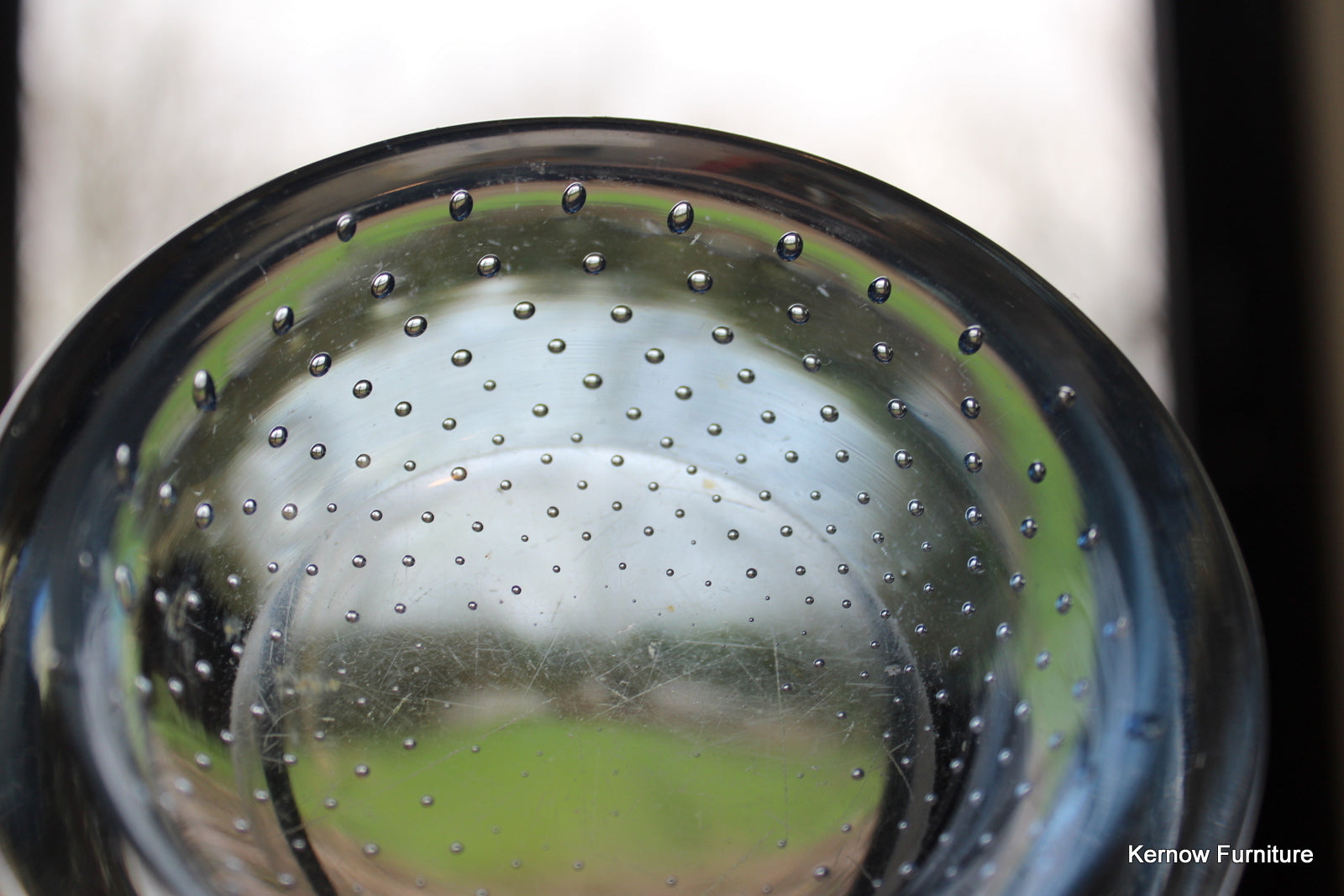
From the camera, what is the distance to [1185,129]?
485mm

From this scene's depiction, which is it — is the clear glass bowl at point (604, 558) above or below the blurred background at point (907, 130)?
below

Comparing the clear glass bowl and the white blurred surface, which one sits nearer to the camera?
the clear glass bowl

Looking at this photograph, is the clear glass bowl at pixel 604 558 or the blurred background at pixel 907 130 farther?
the blurred background at pixel 907 130

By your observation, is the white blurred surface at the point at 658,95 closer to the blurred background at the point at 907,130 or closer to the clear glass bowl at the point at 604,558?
the blurred background at the point at 907,130

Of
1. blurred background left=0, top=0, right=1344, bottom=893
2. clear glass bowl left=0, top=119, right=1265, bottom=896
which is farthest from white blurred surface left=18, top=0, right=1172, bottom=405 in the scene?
clear glass bowl left=0, top=119, right=1265, bottom=896

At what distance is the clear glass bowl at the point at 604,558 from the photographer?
242mm

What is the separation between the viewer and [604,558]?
0.28 m

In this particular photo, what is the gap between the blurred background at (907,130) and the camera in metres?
0.48

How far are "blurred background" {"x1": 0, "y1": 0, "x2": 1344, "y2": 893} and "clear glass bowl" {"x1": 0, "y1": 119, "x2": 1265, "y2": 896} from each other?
26 cm

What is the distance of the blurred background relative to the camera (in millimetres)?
480

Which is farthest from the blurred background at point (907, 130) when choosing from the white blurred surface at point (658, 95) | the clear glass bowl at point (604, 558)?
the clear glass bowl at point (604, 558)

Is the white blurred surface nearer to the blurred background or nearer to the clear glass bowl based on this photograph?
the blurred background

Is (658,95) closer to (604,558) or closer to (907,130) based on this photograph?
(907,130)

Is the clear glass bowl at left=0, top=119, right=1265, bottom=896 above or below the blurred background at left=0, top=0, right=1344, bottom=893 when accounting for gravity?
below
